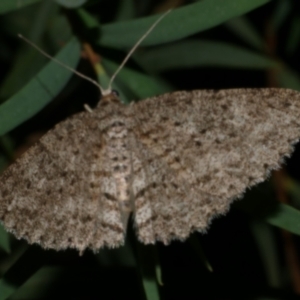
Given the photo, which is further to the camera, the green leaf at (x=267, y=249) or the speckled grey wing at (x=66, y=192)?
the green leaf at (x=267, y=249)

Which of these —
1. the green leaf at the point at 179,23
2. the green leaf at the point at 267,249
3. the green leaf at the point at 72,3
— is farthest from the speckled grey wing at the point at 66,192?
the green leaf at the point at 267,249

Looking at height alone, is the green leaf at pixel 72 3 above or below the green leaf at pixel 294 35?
above

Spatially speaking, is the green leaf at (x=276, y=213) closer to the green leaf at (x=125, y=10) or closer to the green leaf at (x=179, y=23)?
the green leaf at (x=179, y=23)

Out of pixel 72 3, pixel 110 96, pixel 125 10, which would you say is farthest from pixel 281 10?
pixel 72 3

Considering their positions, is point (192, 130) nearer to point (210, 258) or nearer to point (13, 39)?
point (210, 258)

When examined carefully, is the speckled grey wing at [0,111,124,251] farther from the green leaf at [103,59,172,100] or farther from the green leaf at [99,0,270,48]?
the green leaf at [99,0,270,48]

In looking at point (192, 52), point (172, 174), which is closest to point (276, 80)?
point (192, 52)

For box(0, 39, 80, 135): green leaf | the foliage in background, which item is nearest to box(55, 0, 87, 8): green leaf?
the foliage in background
